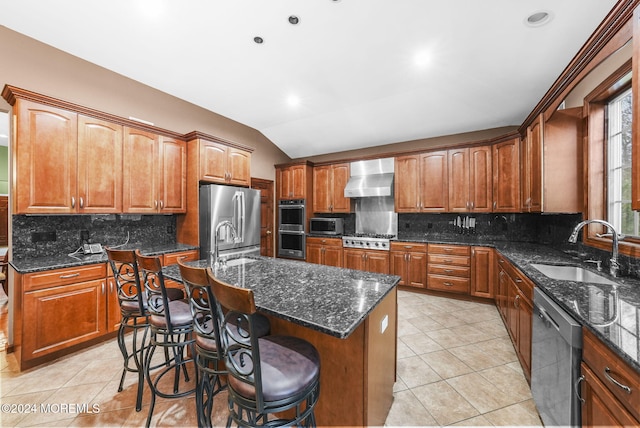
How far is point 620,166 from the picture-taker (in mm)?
2121

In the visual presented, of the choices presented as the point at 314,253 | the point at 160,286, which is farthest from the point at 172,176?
the point at 314,253

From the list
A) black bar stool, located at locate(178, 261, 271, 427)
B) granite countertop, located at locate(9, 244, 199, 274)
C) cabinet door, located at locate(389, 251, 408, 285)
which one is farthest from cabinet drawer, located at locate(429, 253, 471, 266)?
granite countertop, located at locate(9, 244, 199, 274)

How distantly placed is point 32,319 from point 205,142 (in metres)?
2.52

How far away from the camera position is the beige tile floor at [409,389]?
1654 mm

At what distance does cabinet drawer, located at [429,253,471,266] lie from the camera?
380 centimetres

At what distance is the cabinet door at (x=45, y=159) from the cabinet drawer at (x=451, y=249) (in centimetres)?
454

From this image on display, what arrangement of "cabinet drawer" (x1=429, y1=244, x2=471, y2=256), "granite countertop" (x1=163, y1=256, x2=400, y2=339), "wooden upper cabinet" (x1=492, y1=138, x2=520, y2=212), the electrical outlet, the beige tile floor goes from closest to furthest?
"granite countertop" (x1=163, y1=256, x2=400, y2=339) < the beige tile floor < the electrical outlet < "wooden upper cabinet" (x1=492, y1=138, x2=520, y2=212) < "cabinet drawer" (x1=429, y1=244, x2=471, y2=256)

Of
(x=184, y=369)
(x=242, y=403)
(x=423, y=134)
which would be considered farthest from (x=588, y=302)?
(x=423, y=134)

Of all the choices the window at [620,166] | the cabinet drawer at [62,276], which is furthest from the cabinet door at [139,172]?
the window at [620,166]

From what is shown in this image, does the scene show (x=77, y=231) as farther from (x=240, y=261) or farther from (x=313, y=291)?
(x=313, y=291)

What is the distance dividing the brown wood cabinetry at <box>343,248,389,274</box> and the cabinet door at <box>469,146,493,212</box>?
5.27ft

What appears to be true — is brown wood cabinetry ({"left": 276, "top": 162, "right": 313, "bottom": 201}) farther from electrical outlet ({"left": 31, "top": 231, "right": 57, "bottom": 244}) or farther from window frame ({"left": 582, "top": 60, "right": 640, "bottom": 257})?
window frame ({"left": 582, "top": 60, "right": 640, "bottom": 257})

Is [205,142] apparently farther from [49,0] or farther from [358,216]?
[358,216]

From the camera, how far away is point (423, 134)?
15.0ft
